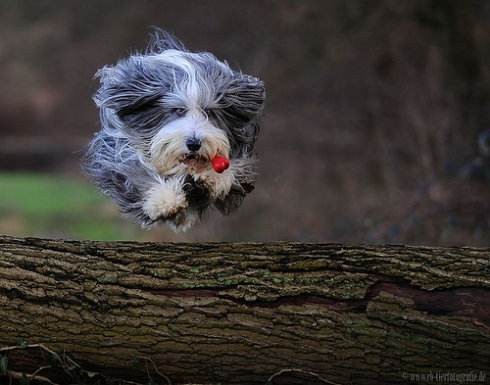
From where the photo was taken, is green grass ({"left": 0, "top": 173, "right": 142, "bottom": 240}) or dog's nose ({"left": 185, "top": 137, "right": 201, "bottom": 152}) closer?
dog's nose ({"left": 185, "top": 137, "right": 201, "bottom": 152})

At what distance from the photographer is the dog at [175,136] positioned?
5020 mm

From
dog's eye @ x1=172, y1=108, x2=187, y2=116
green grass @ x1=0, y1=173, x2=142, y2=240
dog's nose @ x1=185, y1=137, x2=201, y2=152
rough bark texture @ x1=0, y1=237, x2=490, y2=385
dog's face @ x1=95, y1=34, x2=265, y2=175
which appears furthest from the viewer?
green grass @ x1=0, y1=173, x2=142, y2=240

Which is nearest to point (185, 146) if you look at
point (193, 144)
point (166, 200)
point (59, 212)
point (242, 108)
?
point (193, 144)

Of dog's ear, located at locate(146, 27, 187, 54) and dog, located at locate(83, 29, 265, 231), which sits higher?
dog's ear, located at locate(146, 27, 187, 54)

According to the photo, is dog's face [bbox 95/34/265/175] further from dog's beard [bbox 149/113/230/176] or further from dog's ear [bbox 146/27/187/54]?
dog's ear [bbox 146/27/187/54]

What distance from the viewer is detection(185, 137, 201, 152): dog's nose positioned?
193 inches

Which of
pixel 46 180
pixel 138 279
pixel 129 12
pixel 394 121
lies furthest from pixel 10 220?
pixel 138 279

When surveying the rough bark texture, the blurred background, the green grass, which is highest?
the green grass

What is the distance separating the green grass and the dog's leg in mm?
8156

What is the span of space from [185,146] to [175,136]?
3.7 inches

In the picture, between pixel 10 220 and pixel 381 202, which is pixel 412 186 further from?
pixel 10 220

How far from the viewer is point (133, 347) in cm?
397

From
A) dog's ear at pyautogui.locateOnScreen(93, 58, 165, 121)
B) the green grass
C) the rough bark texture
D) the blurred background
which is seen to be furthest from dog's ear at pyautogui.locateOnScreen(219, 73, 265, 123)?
the green grass

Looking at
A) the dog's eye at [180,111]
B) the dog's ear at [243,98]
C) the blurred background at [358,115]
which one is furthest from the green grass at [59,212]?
the dog's eye at [180,111]
